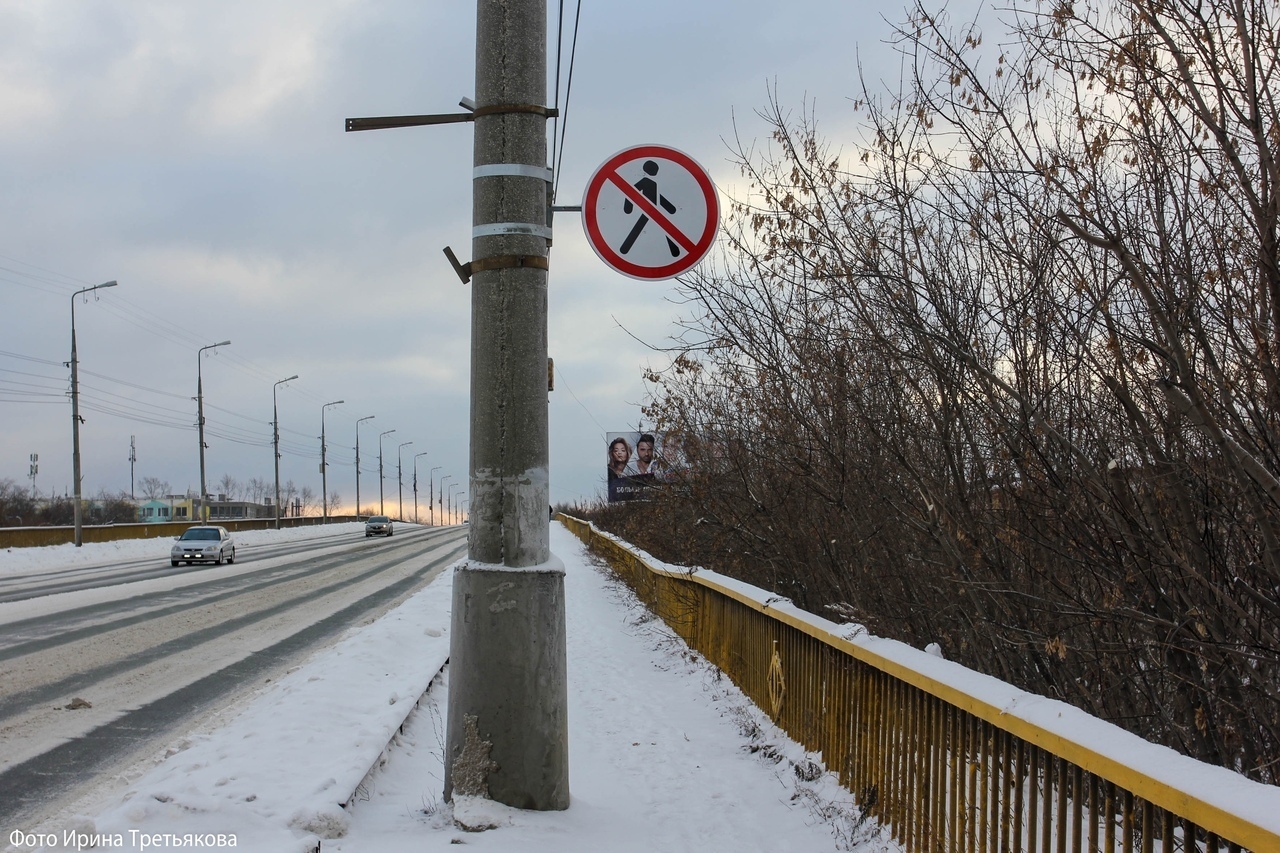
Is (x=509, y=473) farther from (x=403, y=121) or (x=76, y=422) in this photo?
(x=76, y=422)

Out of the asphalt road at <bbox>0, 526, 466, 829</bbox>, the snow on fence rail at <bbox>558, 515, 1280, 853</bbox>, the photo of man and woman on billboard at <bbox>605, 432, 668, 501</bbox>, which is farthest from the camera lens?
the photo of man and woman on billboard at <bbox>605, 432, 668, 501</bbox>

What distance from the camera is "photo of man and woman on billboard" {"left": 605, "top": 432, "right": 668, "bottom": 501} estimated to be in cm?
1445

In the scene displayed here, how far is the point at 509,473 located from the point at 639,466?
1359 centimetres

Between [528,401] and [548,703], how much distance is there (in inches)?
56.3

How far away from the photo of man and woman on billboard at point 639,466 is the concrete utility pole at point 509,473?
363 inches

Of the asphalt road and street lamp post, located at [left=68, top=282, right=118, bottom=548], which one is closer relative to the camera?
the asphalt road

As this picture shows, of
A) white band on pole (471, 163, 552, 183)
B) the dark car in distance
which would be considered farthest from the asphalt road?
the dark car in distance

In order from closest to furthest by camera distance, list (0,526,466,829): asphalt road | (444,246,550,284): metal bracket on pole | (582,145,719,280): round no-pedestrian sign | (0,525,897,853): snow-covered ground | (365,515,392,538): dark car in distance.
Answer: (0,525,897,853): snow-covered ground < (444,246,550,284): metal bracket on pole < (582,145,719,280): round no-pedestrian sign < (0,526,466,829): asphalt road < (365,515,392,538): dark car in distance

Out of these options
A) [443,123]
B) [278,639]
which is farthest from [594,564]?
[443,123]

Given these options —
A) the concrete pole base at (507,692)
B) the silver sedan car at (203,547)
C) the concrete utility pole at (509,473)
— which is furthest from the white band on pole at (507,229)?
the silver sedan car at (203,547)

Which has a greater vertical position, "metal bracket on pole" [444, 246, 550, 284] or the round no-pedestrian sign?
the round no-pedestrian sign

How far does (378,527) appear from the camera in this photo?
6544 centimetres

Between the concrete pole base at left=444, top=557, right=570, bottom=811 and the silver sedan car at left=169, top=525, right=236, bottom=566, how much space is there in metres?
30.6

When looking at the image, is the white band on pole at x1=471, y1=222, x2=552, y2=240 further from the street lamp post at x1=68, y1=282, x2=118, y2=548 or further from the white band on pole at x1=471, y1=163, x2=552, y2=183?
the street lamp post at x1=68, y1=282, x2=118, y2=548
